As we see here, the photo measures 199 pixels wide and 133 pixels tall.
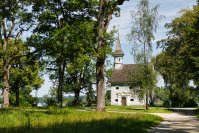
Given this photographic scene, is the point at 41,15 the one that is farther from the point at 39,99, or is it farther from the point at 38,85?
the point at 39,99

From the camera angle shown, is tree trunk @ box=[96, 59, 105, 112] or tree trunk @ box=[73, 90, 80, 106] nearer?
tree trunk @ box=[96, 59, 105, 112]

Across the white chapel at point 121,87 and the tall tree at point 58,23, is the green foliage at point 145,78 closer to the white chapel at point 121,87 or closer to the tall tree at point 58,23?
the tall tree at point 58,23

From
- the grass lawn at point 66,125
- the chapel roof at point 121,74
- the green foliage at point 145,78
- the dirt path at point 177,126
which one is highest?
the chapel roof at point 121,74

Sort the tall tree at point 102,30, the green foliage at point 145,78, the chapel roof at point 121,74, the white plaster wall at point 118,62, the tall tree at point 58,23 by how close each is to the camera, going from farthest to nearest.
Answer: the white plaster wall at point 118,62 < the chapel roof at point 121,74 < the green foliage at point 145,78 < the tall tree at point 58,23 < the tall tree at point 102,30

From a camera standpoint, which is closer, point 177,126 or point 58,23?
point 177,126

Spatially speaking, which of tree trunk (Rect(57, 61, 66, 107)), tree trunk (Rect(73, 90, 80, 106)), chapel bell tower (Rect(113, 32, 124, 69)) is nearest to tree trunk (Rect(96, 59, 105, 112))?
tree trunk (Rect(57, 61, 66, 107))

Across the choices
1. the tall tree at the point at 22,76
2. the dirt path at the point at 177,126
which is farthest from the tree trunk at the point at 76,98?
the dirt path at the point at 177,126

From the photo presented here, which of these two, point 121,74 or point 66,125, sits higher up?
point 121,74

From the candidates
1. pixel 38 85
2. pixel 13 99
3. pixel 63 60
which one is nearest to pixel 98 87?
pixel 63 60

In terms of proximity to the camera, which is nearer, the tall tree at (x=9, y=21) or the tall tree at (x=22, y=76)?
the tall tree at (x=9, y=21)

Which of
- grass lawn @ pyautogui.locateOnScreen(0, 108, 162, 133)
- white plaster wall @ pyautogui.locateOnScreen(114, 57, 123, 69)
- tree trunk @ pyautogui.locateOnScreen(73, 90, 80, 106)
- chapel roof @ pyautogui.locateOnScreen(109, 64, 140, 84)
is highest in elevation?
white plaster wall @ pyautogui.locateOnScreen(114, 57, 123, 69)

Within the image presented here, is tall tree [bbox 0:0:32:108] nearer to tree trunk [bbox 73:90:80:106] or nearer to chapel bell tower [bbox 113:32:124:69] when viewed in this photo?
tree trunk [bbox 73:90:80:106]

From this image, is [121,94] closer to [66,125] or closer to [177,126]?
[177,126]

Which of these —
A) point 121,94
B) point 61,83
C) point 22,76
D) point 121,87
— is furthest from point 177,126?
point 121,87
